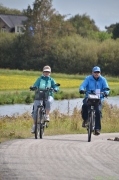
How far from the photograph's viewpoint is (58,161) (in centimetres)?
1032

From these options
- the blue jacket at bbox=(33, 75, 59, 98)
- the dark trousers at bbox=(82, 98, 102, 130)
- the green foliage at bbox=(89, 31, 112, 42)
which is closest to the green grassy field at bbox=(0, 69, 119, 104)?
the blue jacket at bbox=(33, 75, 59, 98)

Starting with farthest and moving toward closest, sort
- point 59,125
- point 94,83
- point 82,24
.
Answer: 1. point 82,24
2. point 59,125
3. point 94,83

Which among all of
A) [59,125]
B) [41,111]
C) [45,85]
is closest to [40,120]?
[41,111]

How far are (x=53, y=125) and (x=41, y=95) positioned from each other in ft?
15.0

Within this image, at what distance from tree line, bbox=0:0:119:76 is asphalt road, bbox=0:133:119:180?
66.8 metres

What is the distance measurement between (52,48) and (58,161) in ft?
254

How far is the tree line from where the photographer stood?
82.1 meters

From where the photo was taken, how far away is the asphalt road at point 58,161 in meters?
8.84

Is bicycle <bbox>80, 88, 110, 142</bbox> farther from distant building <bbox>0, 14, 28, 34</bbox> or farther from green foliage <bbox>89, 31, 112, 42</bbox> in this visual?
distant building <bbox>0, 14, 28, 34</bbox>

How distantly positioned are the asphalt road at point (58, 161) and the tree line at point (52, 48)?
66793 mm

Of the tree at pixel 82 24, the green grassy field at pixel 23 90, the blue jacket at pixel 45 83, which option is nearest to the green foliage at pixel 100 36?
the tree at pixel 82 24

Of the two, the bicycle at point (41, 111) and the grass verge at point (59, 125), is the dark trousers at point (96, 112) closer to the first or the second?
the bicycle at point (41, 111)

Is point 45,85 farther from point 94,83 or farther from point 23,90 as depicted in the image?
point 23,90

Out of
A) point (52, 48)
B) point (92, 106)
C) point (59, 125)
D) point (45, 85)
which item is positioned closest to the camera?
point (92, 106)
